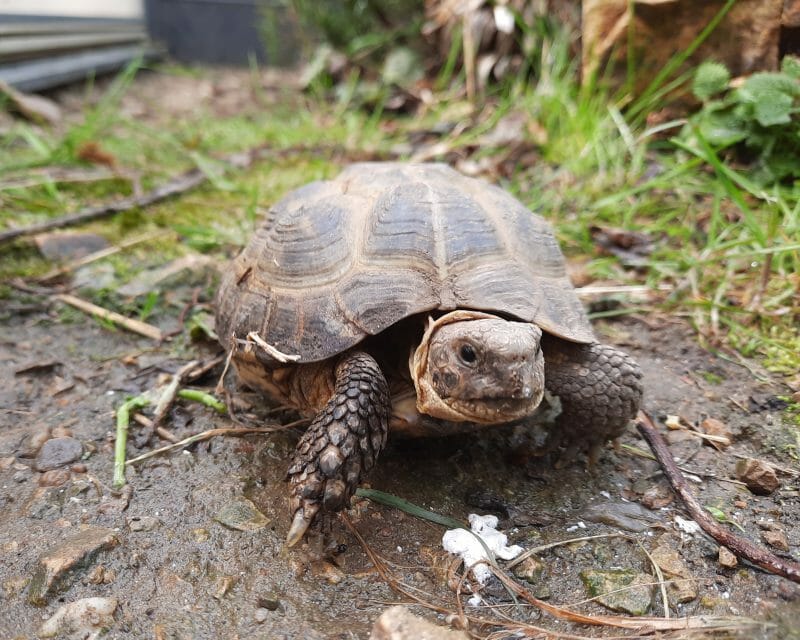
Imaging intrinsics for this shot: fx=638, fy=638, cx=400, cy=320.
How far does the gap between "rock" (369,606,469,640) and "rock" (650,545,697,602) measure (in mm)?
612

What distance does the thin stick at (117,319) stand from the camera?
291cm

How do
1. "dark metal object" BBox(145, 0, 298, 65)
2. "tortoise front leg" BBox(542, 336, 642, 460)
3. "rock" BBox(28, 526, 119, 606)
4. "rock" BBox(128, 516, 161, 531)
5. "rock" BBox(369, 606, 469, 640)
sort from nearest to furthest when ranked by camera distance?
"rock" BBox(369, 606, 469, 640) → "rock" BBox(28, 526, 119, 606) → "rock" BBox(128, 516, 161, 531) → "tortoise front leg" BBox(542, 336, 642, 460) → "dark metal object" BBox(145, 0, 298, 65)

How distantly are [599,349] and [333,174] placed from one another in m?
2.90

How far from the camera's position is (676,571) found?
173 cm

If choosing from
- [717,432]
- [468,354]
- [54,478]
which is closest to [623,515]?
[717,432]

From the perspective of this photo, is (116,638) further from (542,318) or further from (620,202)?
(620,202)

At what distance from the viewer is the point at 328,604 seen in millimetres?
1625

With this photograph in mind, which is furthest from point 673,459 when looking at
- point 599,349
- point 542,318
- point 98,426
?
point 98,426

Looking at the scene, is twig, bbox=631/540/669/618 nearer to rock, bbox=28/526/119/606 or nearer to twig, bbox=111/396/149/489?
rock, bbox=28/526/119/606

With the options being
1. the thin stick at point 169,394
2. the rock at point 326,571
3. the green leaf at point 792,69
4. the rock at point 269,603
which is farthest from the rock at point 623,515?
the green leaf at point 792,69

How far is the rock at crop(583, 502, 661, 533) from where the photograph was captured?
6.25ft

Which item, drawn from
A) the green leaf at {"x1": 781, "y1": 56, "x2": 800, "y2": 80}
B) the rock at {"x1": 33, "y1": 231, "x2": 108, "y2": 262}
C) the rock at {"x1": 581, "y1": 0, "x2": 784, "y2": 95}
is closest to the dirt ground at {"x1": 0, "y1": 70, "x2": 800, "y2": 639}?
the rock at {"x1": 33, "y1": 231, "x2": 108, "y2": 262}

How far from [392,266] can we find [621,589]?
3.64 feet

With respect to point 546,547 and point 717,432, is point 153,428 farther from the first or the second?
point 717,432
